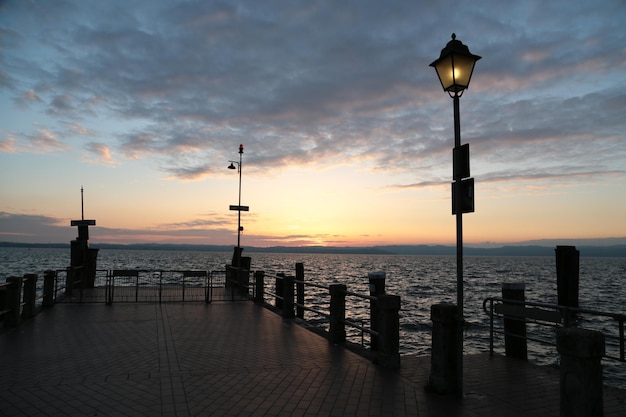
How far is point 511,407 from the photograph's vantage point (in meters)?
5.93

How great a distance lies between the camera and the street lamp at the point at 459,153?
6.48 meters

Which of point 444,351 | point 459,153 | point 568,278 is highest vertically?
point 459,153

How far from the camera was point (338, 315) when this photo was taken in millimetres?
10016

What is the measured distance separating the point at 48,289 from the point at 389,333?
1182cm

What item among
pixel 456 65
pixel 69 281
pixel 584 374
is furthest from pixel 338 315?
pixel 69 281

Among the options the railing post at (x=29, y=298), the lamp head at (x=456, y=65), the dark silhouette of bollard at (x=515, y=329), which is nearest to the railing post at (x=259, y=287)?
the railing post at (x=29, y=298)

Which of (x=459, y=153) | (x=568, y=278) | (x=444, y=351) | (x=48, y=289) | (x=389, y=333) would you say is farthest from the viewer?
(x=48, y=289)

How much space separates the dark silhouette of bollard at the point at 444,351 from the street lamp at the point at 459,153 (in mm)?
66

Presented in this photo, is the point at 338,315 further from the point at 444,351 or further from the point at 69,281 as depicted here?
the point at 69,281

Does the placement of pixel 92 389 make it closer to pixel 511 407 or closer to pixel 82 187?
pixel 511 407

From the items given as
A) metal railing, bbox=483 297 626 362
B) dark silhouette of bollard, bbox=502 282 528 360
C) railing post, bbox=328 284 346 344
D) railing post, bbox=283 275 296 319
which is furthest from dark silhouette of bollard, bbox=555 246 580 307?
railing post, bbox=283 275 296 319

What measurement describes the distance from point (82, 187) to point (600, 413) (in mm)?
31883

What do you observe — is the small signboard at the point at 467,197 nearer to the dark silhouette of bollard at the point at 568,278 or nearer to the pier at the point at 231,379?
the pier at the point at 231,379

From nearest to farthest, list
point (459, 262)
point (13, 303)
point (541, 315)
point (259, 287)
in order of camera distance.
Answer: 1. point (459, 262)
2. point (541, 315)
3. point (13, 303)
4. point (259, 287)
